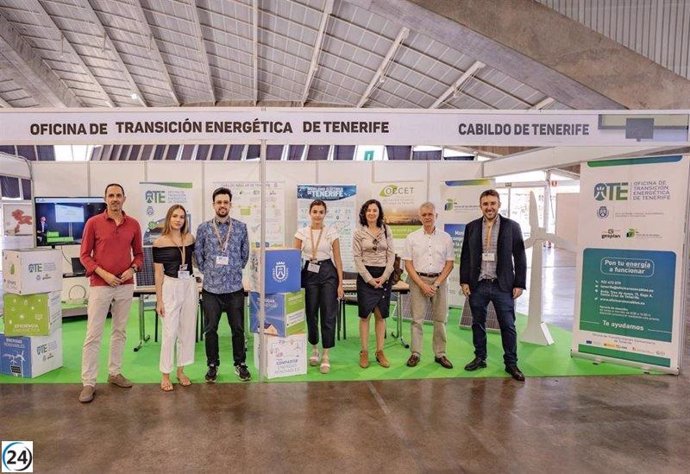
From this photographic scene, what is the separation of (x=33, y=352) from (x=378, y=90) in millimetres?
9810

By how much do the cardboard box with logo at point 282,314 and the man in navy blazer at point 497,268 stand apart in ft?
4.71

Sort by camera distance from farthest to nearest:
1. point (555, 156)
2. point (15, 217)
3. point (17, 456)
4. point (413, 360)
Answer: point (15, 217) < point (555, 156) < point (413, 360) < point (17, 456)

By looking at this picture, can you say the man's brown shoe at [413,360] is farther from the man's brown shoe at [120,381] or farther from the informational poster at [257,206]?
the informational poster at [257,206]

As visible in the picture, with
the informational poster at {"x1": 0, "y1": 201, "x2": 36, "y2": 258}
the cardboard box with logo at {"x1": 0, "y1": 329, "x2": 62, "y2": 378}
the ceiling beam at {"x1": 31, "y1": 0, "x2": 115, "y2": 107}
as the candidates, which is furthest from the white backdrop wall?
the ceiling beam at {"x1": 31, "y1": 0, "x2": 115, "y2": 107}

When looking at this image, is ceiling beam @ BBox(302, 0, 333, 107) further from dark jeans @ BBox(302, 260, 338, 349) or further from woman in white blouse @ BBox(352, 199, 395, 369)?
dark jeans @ BBox(302, 260, 338, 349)

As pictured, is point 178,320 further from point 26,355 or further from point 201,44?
point 201,44

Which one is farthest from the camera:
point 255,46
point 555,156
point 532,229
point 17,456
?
point 255,46

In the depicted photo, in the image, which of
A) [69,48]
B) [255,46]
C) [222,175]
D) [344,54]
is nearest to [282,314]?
[222,175]

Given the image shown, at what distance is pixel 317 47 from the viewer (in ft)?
30.5

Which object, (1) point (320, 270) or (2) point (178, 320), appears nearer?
(2) point (178, 320)

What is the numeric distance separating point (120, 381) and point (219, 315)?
87 cm

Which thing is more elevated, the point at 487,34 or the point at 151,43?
the point at 151,43

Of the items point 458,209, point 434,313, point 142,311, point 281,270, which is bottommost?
point 142,311

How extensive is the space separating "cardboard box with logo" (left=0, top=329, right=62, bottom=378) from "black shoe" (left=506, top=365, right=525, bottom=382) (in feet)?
12.6
